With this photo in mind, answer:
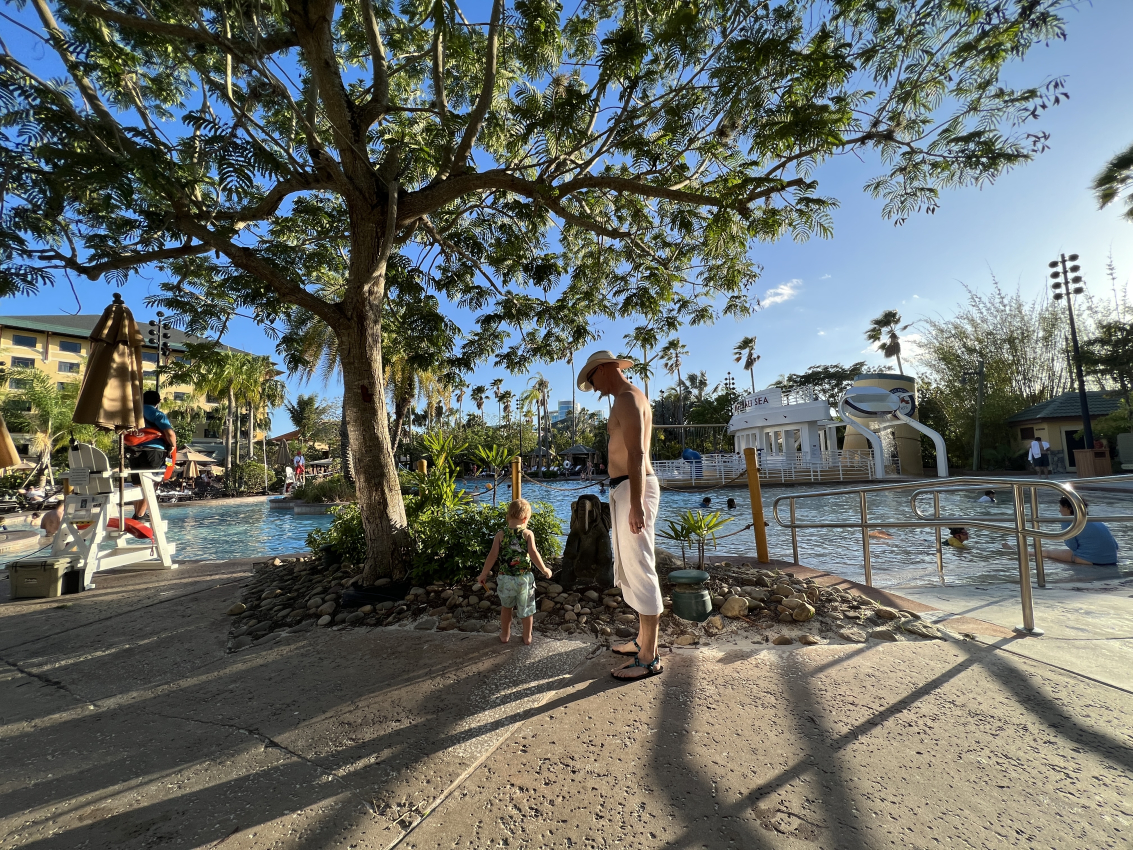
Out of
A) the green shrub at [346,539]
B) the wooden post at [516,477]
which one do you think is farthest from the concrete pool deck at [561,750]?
the wooden post at [516,477]

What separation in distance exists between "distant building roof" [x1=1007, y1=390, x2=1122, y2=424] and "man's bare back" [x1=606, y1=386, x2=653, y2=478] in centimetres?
2931

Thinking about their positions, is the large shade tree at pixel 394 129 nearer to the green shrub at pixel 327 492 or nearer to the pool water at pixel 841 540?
the pool water at pixel 841 540

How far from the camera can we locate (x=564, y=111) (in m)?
4.23

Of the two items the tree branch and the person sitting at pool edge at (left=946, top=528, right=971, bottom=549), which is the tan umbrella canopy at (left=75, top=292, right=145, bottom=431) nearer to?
the tree branch

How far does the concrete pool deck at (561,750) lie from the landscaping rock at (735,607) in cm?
64

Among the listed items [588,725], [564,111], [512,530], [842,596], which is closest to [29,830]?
[588,725]

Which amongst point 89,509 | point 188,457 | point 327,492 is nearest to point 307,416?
point 188,457

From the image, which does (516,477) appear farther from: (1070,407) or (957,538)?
(1070,407)

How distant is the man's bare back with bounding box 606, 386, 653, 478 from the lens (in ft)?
8.98

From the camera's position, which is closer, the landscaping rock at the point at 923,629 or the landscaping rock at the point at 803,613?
the landscaping rock at the point at 923,629

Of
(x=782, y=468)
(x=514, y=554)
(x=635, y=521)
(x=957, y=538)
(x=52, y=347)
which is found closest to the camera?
(x=635, y=521)

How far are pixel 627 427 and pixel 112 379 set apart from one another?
493 centimetres

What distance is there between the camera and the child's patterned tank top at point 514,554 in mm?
3166

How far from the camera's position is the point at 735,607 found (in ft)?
11.7
